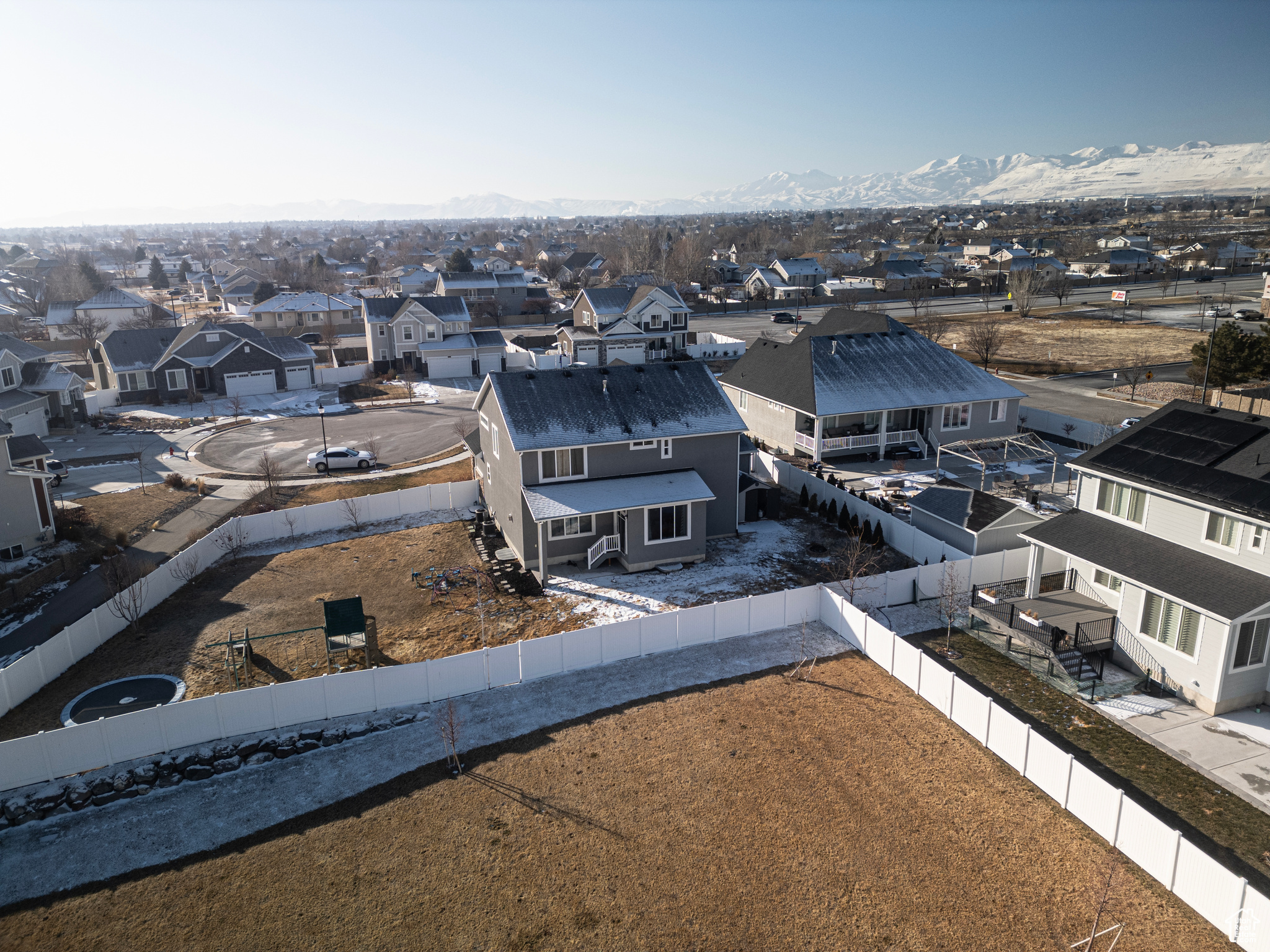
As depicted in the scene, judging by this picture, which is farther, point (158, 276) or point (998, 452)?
point (158, 276)

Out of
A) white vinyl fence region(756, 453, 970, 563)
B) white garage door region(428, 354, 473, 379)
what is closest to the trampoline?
white vinyl fence region(756, 453, 970, 563)

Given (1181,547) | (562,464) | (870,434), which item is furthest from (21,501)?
(1181,547)

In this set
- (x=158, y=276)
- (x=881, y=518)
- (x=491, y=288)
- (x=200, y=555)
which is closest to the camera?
(x=200, y=555)

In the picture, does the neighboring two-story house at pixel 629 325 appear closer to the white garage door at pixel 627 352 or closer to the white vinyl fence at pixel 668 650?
the white garage door at pixel 627 352

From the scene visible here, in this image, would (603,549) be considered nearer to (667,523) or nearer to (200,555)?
(667,523)

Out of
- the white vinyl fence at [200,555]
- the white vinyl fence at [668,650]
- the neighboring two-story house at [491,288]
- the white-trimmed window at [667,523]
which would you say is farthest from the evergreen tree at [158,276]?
the white vinyl fence at [668,650]

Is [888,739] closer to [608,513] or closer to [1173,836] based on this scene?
[1173,836]
